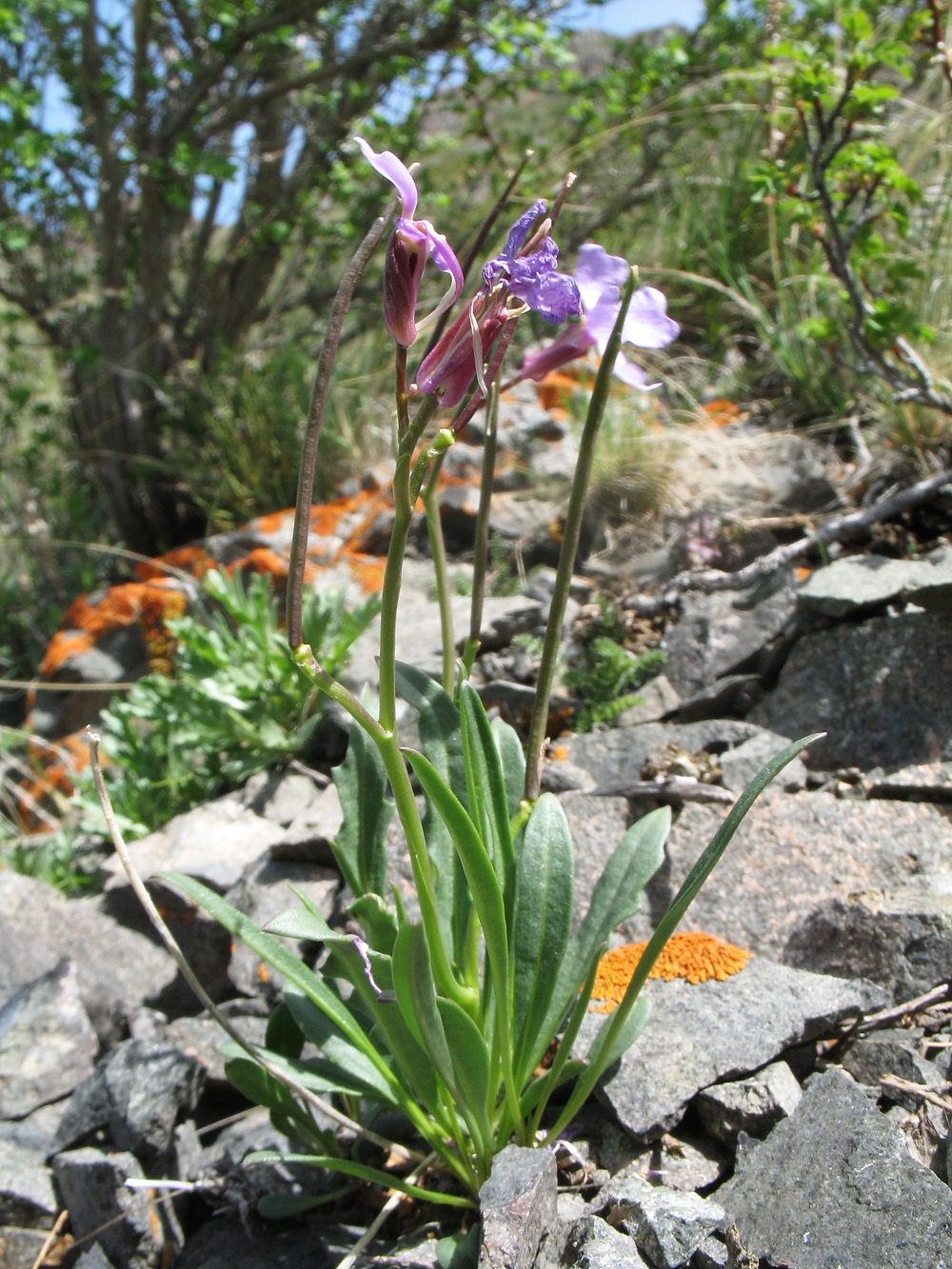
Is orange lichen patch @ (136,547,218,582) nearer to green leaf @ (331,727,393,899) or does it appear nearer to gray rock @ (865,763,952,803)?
green leaf @ (331,727,393,899)

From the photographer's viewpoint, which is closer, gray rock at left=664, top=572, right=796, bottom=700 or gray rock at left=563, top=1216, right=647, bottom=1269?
gray rock at left=563, top=1216, right=647, bottom=1269

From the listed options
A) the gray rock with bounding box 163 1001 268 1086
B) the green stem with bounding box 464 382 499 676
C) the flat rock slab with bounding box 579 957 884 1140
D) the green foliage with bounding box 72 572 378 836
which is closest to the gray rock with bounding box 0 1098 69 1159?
the gray rock with bounding box 163 1001 268 1086

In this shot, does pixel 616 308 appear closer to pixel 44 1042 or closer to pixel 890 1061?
pixel 890 1061

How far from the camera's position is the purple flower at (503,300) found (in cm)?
111

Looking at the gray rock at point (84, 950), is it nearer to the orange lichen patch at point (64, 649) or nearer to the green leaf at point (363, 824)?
the green leaf at point (363, 824)

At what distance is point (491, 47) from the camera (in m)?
5.09

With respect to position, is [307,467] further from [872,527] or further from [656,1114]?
[872,527]

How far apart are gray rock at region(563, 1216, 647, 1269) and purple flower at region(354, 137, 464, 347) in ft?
4.02

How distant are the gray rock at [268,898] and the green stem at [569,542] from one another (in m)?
0.97

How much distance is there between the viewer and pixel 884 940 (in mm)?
1766

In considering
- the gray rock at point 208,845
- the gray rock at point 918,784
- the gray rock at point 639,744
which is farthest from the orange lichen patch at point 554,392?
the gray rock at point 918,784

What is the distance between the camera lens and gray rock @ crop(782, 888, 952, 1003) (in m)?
1.71

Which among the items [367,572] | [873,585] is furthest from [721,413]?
[873,585]

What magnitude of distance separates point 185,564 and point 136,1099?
3348 mm
